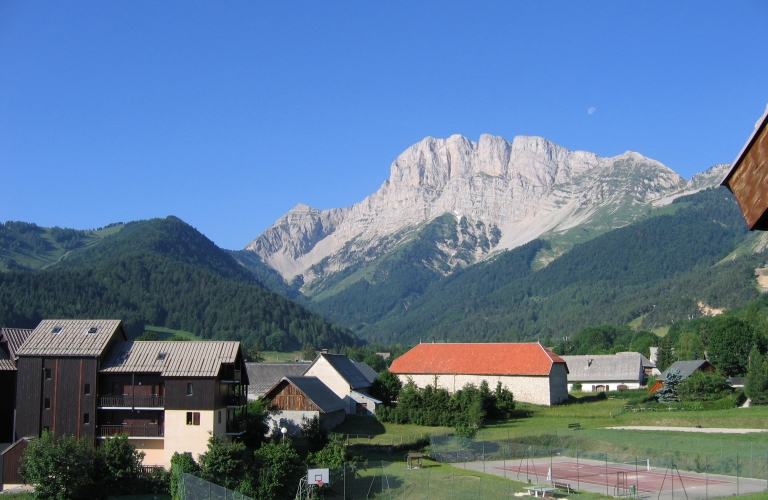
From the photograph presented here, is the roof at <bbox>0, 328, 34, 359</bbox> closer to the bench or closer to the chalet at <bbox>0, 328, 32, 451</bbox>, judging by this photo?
the chalet at <bbox>0, 328, 32, 451</bbox>

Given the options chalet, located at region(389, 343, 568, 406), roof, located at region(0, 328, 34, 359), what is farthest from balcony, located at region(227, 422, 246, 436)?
chalet, located at region(389, 343, 568, 406)

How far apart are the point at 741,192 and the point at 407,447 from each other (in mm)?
48735

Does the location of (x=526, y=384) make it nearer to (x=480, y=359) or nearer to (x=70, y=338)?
(x=480, y=359)

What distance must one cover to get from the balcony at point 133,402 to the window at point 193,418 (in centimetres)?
187

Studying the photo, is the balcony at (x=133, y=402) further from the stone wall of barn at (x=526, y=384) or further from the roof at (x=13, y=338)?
the stone wall of barn at (x=526, y=384)

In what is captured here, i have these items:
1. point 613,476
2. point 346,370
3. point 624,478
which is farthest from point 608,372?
point 624,478

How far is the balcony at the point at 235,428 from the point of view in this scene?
4416cm

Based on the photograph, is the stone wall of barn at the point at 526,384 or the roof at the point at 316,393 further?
the stone wall of barn at the point at 526,384

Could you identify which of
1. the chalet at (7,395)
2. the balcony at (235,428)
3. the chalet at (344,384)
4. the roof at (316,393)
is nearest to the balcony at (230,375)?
the balcony at (235,428)

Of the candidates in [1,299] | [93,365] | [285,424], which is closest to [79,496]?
[93,365]

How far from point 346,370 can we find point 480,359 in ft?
58.7

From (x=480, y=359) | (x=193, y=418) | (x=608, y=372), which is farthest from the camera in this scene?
(x=608, y=372)

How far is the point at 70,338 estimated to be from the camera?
4431cm

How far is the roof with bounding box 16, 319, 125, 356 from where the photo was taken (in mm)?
43062
